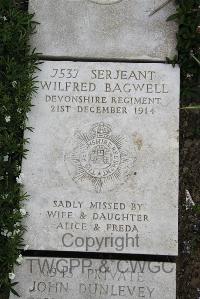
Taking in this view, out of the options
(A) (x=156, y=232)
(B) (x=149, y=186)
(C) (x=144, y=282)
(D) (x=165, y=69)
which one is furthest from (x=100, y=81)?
(C) (x=144, y=282)

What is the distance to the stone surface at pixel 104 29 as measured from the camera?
4.45 m

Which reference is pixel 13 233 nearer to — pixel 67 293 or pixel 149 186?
pixel 67 293

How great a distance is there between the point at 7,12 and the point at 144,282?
2499mm

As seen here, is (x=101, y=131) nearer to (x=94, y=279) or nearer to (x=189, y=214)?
(x=189, y=214)

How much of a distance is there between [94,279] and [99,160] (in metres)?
0.93

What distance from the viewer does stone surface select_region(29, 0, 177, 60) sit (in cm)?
445

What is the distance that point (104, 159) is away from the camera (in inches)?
167

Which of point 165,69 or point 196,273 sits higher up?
point 165,69

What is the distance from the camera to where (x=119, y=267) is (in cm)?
411

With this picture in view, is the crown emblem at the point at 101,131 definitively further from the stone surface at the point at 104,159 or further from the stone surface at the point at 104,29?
the stone surface at the point at 104,29

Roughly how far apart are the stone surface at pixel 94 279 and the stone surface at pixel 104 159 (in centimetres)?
12

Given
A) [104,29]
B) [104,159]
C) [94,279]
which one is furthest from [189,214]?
[104,29]

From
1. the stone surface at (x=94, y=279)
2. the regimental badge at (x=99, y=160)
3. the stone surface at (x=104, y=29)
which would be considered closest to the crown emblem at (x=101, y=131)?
the regimental badge at (x=99, y=160)

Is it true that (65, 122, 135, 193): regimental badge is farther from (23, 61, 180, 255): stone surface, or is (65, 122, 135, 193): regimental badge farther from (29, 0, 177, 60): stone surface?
(29, 0, 177, 60): stone surface
